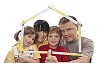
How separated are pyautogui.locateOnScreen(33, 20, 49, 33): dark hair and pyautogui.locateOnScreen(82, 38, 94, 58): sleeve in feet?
0.56

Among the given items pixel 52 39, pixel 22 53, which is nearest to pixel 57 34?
pixel 52 39

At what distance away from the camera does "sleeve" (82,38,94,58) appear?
146 cm

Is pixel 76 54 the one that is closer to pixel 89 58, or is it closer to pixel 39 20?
pixel 89 58

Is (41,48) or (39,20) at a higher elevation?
(39,20)

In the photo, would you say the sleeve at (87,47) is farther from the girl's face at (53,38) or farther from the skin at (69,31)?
the girl's face at (53,38)

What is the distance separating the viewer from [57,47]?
1432mm

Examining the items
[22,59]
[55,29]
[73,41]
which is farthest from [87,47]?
[22,59]

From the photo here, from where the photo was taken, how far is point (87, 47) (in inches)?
58.4

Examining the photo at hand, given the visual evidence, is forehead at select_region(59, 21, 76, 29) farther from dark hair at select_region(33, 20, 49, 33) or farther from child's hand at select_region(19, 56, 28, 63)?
child's hand at select_region(19, 56, 28, 63)

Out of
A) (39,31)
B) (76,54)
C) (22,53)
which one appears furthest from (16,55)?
(76,54)

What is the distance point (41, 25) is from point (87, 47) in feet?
0.70

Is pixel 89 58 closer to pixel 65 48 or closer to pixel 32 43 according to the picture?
pixel 65 48

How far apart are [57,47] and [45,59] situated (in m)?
0.07

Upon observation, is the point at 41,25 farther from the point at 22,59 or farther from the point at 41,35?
the point at 22,59
